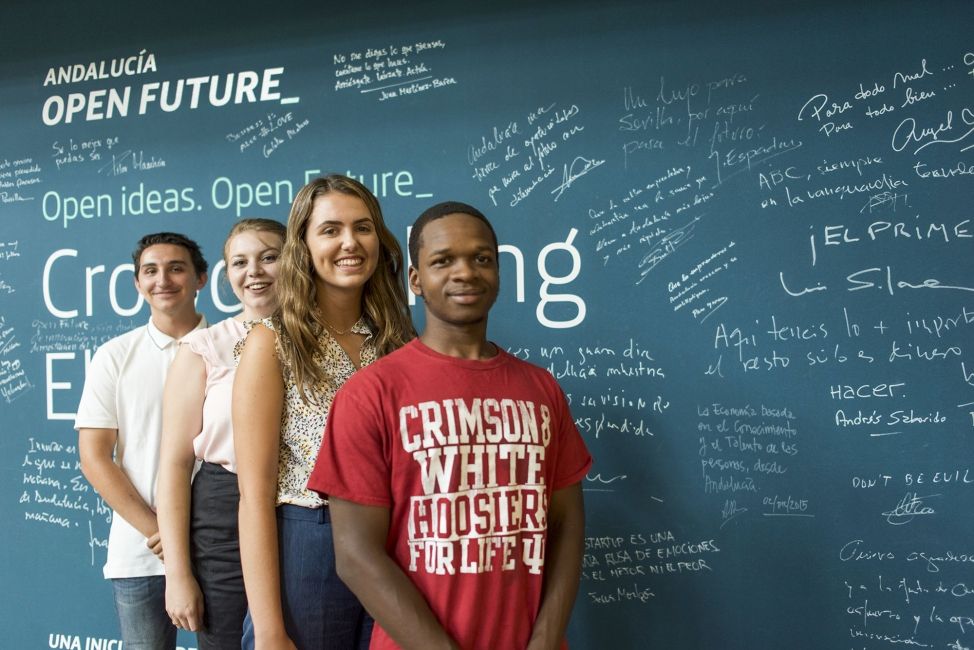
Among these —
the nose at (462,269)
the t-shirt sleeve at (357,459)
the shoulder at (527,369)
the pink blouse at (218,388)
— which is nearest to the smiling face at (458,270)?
the nose at (462,269)

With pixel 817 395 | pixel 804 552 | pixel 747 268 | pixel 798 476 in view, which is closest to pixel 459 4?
pixel 747 268

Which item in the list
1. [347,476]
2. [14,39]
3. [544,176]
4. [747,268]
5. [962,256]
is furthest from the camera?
[14,39]

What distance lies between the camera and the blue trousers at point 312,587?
1.40 metres

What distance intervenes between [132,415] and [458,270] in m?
1.33

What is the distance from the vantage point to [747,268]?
217cm

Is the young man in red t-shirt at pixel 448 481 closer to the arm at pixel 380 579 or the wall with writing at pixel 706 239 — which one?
the arm at pixel 380 579

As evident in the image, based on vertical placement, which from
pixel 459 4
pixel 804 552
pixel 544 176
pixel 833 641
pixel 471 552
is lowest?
pixel 833 641

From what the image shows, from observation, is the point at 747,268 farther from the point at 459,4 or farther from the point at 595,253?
the point at 459,4

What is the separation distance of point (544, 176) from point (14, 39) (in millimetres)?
2213

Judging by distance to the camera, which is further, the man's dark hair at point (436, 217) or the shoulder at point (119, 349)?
the shoulder at point (119, 349)

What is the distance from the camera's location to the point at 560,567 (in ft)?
4.47

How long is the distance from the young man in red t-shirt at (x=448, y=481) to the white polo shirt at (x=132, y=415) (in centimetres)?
109
